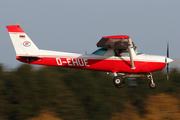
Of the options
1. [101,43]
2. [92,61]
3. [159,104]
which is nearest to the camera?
[101,43]

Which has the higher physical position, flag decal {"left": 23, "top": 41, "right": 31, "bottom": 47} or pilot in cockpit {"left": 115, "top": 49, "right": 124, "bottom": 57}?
flag decal {"left": 23, "top": 41, "right": 31, "bottom": 47}

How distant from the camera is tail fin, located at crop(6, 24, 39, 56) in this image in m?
13.5

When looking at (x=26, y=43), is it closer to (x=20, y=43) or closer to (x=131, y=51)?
(x=20, y=43)

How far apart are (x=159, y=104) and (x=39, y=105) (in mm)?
17709

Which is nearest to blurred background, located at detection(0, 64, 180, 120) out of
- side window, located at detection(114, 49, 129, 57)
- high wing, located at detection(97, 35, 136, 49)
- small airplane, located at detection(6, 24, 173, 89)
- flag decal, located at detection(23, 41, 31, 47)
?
small airplane, located at detection(6, 24, 173, 89)

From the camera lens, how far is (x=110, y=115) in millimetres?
43031

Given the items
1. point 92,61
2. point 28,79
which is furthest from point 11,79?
point 92,61

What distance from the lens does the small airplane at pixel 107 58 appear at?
39.4 ft

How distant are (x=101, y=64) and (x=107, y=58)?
Result: 0.41 metres

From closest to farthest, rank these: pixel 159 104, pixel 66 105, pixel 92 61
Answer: pixel 92 61 < pixel 159 104 < pixel 66 105

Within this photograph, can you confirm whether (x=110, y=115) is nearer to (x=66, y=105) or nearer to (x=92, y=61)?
(x=66, y=105)

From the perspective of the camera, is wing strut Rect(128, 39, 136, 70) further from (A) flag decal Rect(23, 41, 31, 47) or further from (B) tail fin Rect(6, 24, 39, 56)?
(A) flag decal Rect(23, 41, 31, 47)

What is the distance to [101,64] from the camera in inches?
502

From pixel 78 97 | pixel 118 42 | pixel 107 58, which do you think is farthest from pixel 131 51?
pixel 78 97
